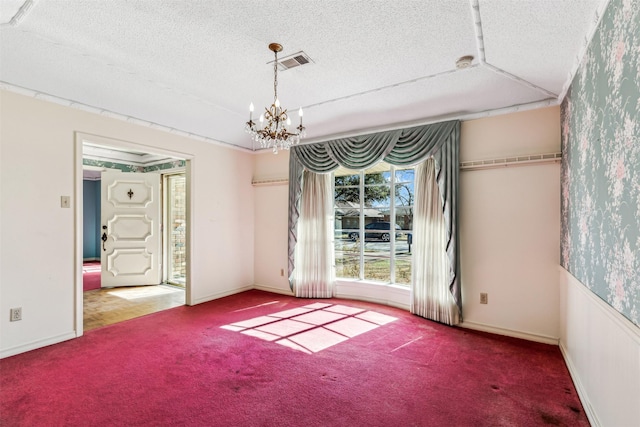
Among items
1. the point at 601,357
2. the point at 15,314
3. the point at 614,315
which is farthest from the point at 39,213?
the point at 601,357

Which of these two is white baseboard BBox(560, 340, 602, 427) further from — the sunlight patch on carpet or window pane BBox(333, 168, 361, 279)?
window pane BBox(333, 168, 361, 279)

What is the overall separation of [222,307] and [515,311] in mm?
3522

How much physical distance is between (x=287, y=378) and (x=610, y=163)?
2.48m

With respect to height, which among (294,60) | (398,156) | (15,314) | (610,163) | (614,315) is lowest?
(15,314)

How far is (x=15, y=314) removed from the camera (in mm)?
2736

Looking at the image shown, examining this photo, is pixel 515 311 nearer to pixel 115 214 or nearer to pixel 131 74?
pixel 131 74

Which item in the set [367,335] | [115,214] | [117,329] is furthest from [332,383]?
[115,214]

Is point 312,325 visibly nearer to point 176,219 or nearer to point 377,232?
point 377,232

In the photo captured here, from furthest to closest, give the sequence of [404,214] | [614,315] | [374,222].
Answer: [374,222], [404,214], [614,315]

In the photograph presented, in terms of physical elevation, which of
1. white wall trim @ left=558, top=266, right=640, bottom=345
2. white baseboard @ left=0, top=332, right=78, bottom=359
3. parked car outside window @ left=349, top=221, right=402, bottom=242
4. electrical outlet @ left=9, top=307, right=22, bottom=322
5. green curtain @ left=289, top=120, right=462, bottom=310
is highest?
green curtain @ left=289, top=120, right=462, bottom=310

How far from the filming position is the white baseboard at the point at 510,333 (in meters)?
2.99

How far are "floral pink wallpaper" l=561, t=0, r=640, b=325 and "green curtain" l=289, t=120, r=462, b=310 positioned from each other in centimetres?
115

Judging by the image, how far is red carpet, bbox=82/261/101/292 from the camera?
17.5ft

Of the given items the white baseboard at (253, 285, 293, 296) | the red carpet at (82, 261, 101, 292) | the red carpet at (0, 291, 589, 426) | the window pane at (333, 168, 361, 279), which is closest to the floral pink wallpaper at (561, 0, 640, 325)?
the red carpet at (0, 291, 589, 426)
